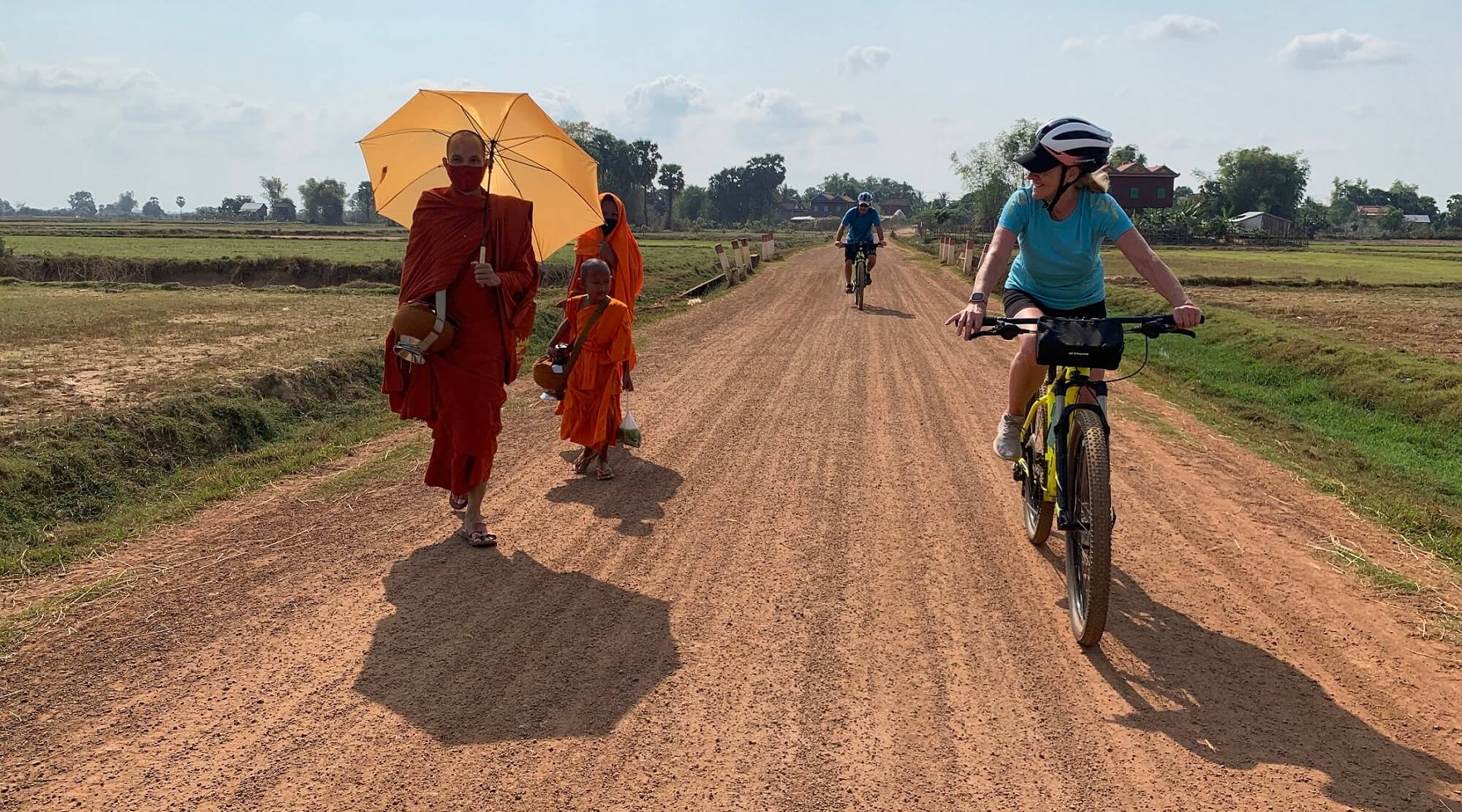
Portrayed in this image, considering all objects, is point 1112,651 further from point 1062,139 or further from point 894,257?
point 894,257

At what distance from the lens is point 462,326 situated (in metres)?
4.98

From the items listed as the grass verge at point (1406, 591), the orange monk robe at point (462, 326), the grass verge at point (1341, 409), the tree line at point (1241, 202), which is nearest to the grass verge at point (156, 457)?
the orange monk robe at point (462, 326)

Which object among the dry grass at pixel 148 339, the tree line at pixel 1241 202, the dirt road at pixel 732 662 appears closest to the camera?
the dirt road at pixel 732 662

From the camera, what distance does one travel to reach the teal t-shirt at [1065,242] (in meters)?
4.43

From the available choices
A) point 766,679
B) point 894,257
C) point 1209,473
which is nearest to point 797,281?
point 894,257

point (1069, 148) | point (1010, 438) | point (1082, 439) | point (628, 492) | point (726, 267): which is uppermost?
point (1069, 148)

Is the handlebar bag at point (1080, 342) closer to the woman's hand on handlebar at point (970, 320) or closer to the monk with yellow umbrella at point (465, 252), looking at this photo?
the woman's hand on handlebar at point (970, 320)

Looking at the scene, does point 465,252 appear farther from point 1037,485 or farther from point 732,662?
point 1037,485

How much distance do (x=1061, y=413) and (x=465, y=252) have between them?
125 inches

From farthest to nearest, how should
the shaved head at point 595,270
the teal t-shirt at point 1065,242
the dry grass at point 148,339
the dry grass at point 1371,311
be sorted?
the dry grass at point 1371,311 < the dry grass at point 148,339 < the shaved head at point 595,270 < the teal t-shirt at point 1065,242

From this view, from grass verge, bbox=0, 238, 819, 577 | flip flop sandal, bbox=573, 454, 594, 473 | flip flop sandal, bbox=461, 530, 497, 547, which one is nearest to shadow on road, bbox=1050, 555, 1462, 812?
flip flop sandal, bbox=461, 530, 497, 547

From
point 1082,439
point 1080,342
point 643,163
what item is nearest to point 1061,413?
point 1082,439

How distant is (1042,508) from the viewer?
4980 mm

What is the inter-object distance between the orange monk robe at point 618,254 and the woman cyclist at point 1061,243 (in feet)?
10.4
